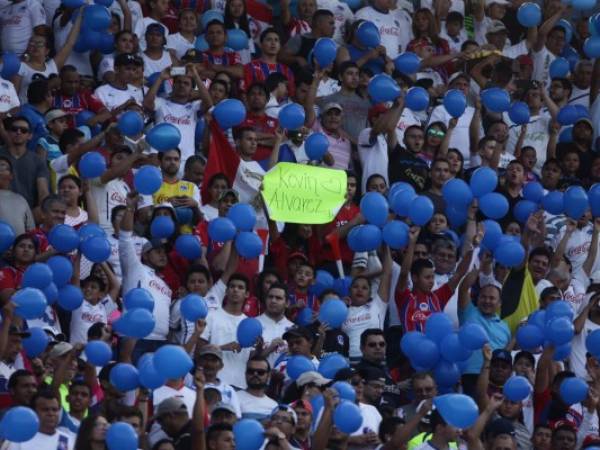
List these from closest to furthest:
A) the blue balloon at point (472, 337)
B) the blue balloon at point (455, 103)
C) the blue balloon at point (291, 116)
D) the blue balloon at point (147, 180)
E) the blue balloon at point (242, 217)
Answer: the blue balloon at point (472, 337) → the blue balloon at point (147, 180) → the blue balloon at point (242, 217) → the blue balloon at point (291, 116) → the blue balloon at point (455, 103)

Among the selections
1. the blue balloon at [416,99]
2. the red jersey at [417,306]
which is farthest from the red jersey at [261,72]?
the red jersey at [417,306]

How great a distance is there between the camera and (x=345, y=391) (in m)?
13.1

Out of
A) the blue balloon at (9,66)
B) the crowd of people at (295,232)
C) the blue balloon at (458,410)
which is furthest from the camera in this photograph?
the blue balloon at (9,66)

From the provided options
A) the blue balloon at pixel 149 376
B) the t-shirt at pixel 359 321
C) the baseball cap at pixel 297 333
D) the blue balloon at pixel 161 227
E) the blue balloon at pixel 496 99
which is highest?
the blue balloon at pixel 149 376

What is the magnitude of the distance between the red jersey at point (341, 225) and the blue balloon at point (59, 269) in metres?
2.32

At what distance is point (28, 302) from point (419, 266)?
10.4ft

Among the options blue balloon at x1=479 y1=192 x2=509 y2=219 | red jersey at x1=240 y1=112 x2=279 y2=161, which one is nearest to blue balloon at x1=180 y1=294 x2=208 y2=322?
red jersey at x1=240 y1=112 x2=279 y2=161

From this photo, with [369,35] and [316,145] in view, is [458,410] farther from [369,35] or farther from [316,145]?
[369,35]

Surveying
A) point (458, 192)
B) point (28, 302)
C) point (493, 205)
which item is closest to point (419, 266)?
point (458, 192)

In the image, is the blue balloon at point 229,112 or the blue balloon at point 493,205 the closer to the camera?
the blue balloon at point 229,112

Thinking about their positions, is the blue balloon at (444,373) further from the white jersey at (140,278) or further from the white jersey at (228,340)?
the white jersey at (140,278)

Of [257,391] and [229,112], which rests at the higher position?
[229,112]

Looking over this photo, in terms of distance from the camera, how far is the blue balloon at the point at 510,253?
15.4 metres

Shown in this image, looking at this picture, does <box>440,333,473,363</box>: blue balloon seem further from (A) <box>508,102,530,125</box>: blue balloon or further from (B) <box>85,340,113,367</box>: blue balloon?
(A) <box>508,102,530,125</box>: blue balloon
